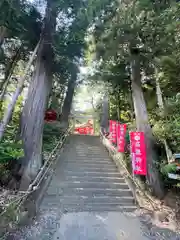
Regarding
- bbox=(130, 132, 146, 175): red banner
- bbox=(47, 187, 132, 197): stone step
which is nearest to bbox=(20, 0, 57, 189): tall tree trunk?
bbox=(47, 187, 132, 197): stone step

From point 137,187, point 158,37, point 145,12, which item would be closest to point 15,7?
point 145,12

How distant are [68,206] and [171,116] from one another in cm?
451

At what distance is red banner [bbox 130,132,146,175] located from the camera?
677cm

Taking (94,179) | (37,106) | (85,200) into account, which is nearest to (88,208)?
(85,200)

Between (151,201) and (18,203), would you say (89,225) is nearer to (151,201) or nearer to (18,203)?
(18,203)

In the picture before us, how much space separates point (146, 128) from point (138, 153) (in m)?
1.50

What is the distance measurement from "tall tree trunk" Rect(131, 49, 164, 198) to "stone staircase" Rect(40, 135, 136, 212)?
0.94 m

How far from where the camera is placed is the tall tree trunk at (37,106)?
662 centimetres

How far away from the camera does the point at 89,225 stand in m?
5.17

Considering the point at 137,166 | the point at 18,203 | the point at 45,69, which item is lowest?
the point at 18,203

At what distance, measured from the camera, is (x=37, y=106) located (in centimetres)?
729

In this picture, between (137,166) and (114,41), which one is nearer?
(137,166)

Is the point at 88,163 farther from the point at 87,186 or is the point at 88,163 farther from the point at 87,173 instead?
the point at 87,186

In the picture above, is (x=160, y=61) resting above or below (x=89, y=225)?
above
